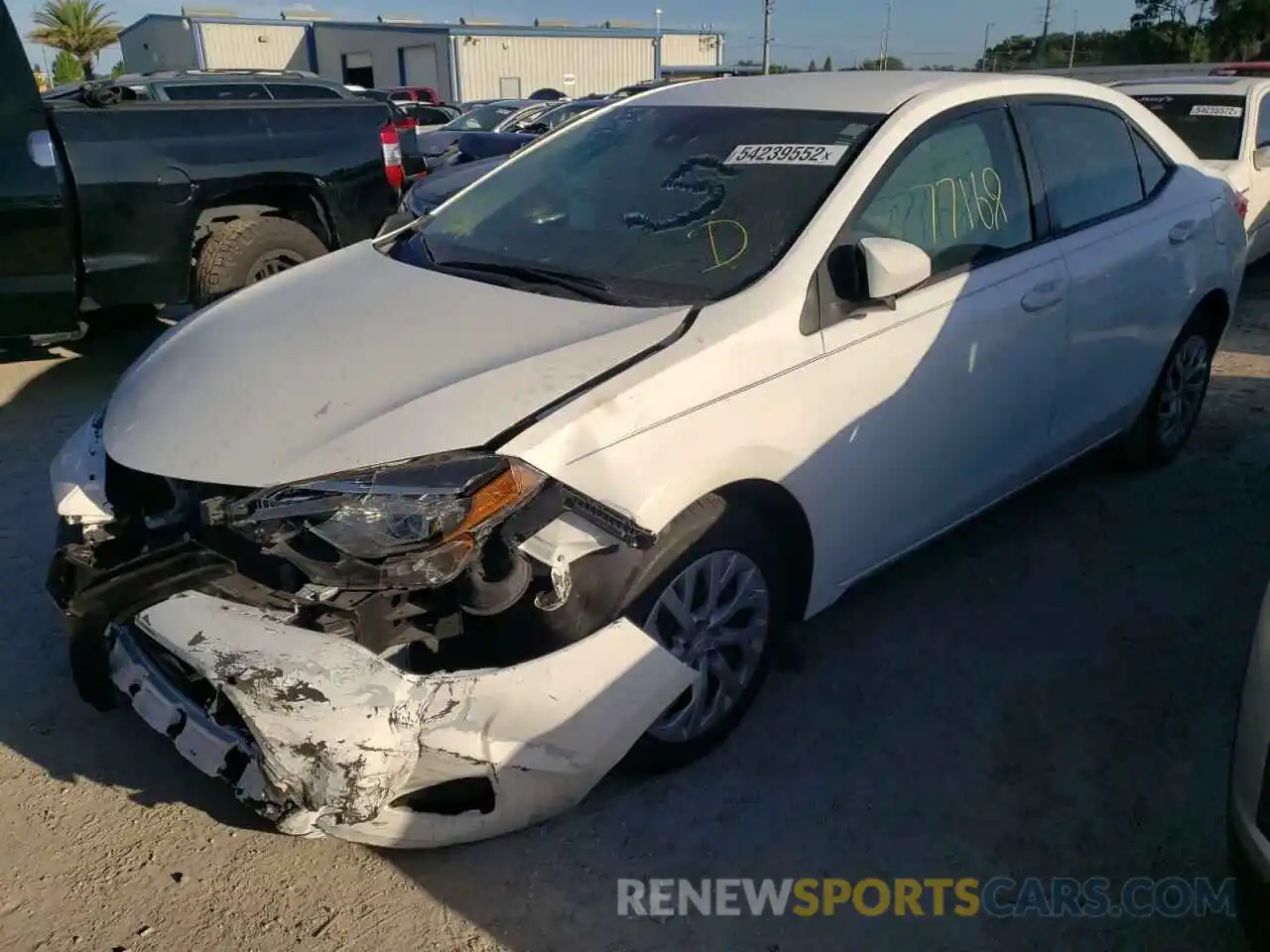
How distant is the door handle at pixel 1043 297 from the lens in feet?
11.1

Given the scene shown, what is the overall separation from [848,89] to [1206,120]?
18.6ft

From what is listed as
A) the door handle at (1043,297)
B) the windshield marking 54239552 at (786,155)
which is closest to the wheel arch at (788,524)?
the windshield marking 54239552 at (786,155)

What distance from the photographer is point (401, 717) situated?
2094 millimetres

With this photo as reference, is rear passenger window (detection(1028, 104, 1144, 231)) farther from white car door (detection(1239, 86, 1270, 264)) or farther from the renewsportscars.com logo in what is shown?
white car door (detection(1239, 86, 1270, 264))

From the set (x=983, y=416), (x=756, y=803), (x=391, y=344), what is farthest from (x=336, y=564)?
(x=983, y=416)

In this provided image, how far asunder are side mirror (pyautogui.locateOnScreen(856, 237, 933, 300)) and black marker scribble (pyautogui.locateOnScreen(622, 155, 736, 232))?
51cm

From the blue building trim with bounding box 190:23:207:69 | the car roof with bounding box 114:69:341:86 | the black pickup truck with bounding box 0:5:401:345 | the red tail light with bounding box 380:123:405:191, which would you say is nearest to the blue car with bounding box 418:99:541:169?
the car roof with bounding box 114:69:341:86

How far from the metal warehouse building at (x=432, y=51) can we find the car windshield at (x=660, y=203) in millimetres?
41615

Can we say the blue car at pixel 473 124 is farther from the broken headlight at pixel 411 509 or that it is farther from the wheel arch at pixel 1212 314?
the broken headlight at pixel 411 509

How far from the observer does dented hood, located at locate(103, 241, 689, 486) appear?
2324mm

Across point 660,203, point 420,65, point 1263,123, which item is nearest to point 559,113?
point 1263,123

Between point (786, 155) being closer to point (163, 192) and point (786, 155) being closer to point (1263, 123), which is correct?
point (163, 192)

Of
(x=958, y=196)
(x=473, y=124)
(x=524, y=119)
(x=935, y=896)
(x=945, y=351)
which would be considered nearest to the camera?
(x=935, y=896)

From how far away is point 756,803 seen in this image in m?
2.72
